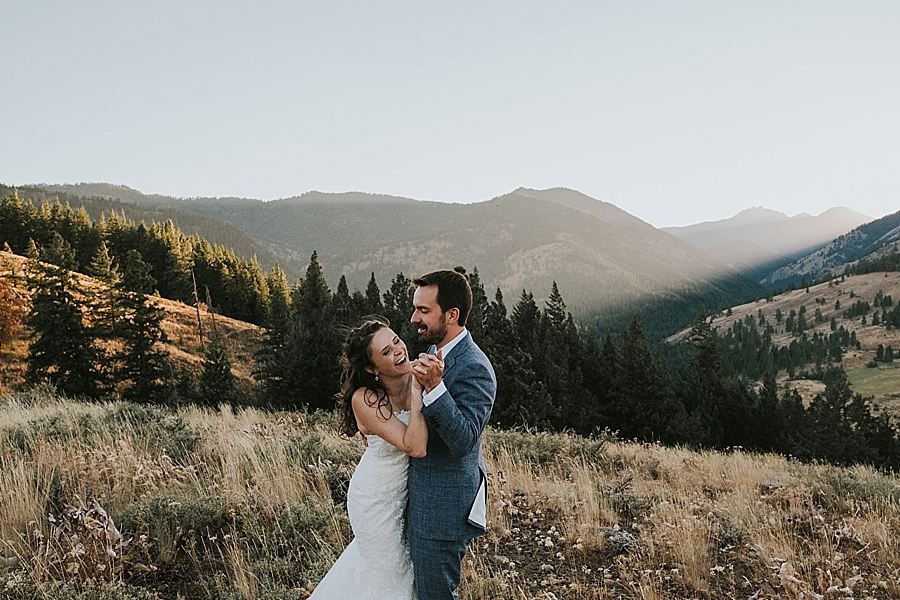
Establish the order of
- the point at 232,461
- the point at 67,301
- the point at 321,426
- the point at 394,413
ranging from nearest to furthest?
the point at 394,413, the point at 232,461, the point at 321,426, the point at 67,301

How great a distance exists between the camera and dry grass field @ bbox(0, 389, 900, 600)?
15.6 feet

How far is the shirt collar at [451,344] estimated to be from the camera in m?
3.29

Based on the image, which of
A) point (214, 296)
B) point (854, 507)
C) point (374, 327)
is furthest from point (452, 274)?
point (214, 296)

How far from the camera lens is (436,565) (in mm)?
3215

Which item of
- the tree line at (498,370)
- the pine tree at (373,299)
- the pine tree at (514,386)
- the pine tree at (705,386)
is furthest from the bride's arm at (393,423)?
the pine tree at (373,299)

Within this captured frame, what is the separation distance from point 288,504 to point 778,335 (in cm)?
19213

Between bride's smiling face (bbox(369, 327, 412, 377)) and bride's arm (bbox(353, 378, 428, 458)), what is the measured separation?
163 millimetres

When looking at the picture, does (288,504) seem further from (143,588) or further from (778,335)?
(778,335)

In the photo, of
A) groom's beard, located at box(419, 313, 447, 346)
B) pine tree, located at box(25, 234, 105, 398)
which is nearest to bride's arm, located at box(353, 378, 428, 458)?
groom's beard, located at box(419, 313, 447, 346)

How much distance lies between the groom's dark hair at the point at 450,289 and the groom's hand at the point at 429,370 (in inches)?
22.4

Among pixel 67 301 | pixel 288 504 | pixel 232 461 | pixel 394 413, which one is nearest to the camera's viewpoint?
pixel 394 413

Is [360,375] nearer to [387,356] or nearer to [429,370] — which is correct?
[387,356]

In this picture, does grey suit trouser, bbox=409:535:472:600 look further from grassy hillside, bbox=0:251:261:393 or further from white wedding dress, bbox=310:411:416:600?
grassy hillside, bbox=0:251:261:393

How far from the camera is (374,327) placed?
3402 millimetres
